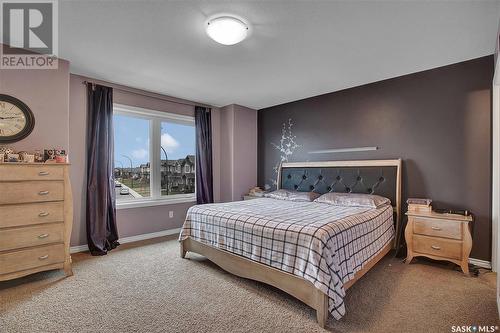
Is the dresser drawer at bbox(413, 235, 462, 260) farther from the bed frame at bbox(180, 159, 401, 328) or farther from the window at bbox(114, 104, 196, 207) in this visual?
the window at bbox(114, 104, 196, 207)

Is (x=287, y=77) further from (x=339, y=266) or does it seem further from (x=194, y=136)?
(x=339, y=266)

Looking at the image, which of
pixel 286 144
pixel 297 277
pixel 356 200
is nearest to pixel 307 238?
pixel 297 277

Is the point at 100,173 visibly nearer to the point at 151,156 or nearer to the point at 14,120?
the point at 151,156

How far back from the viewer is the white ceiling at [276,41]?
1.95 m

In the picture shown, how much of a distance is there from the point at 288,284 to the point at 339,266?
0.44 metres

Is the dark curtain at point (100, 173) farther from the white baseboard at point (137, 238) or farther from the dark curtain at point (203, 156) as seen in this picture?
the dark curtain at point (203, 156)

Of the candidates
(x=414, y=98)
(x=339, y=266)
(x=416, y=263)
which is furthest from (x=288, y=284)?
(x=414, y=98)

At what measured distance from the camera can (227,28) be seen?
2.09 m

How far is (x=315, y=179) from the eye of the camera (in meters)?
4.09

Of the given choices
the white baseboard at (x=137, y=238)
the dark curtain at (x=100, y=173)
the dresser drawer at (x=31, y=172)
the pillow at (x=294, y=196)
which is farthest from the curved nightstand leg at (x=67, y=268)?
the pillow at (x=294, y=196)

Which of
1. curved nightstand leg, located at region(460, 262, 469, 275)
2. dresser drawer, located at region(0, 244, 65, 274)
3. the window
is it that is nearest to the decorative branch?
the window

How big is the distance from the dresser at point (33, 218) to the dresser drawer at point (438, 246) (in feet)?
12.5

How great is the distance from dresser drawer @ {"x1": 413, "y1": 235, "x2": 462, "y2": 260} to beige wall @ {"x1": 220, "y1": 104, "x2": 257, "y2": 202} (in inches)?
115

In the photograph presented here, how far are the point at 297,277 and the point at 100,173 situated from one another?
2.98m
